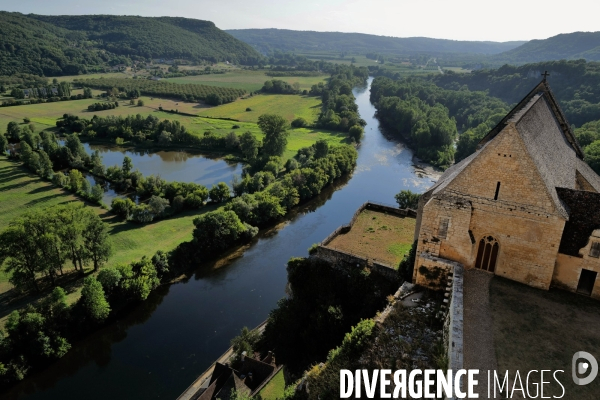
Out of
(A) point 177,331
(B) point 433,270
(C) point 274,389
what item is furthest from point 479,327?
(A) point 177,331

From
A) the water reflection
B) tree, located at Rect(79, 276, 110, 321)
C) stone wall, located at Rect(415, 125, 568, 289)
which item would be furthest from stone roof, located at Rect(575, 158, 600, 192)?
the water reflection

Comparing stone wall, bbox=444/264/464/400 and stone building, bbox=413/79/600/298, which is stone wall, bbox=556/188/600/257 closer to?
stone building, bbox=413/79/600/298

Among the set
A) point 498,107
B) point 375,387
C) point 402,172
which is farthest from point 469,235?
point 498,107

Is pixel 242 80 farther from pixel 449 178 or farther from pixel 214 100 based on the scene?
pixel 449 178

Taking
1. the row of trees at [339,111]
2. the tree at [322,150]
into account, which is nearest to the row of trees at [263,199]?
the tree at [322,150]

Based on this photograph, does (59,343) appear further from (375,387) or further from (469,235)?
(469,235)
